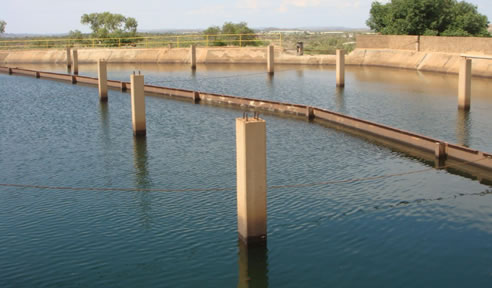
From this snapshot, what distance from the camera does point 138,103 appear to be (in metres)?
22.8

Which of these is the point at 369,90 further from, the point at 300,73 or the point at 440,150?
the point at 440,150

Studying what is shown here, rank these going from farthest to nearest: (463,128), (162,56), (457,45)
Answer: (162,56) → (457,45) → (463,128)

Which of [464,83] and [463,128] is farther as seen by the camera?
[464,83]

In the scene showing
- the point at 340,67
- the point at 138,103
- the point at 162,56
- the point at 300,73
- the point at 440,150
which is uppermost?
the point at 162,56

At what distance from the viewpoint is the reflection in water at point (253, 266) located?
11330mm

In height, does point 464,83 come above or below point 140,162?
above

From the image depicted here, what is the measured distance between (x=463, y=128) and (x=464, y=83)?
133 inches

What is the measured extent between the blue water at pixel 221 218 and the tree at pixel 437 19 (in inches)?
1095

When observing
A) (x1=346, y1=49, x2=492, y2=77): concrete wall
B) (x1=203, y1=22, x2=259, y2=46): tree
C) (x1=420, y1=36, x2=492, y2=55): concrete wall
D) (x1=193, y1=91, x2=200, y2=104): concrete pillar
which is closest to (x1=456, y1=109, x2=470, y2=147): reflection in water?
(x1=346, y1=49, x2=492, y2=77): concrete wall

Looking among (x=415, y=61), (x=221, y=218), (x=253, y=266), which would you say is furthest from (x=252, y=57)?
(x=253, y=266)

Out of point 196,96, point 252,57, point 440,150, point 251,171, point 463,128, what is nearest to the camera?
point 251,171

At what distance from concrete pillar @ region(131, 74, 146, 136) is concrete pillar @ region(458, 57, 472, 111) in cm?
1314

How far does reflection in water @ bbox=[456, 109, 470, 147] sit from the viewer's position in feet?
70.4

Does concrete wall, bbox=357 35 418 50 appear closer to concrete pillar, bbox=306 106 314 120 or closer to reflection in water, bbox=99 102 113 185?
concrete pillar, bbox=306 106 314 120
